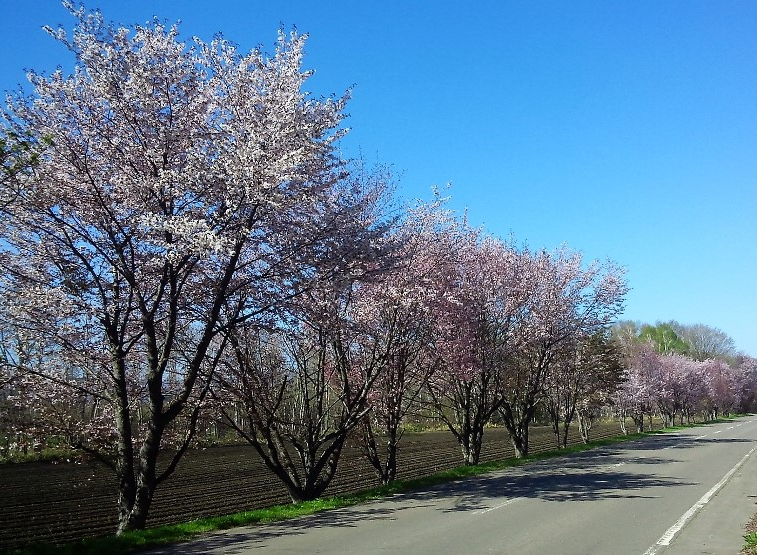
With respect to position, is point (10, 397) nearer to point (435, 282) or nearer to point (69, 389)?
point (69, 389)

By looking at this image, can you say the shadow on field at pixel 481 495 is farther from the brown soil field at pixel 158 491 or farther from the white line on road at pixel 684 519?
the brown soil field at pixel 158 491

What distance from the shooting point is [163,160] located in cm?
1159

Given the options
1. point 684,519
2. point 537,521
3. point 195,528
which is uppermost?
point 195,528

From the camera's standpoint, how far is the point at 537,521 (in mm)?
10719

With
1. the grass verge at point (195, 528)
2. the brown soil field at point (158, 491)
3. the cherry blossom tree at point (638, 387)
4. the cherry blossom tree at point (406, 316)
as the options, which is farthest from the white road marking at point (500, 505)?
the cherry blossom tree at point (638, 387)

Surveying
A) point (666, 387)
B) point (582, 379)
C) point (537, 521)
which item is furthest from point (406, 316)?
point (666, 387)

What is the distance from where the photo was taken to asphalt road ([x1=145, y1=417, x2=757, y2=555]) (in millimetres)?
8773

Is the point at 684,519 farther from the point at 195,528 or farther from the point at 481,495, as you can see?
the point at 195,528

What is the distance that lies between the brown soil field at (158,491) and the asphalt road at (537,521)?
7143mm

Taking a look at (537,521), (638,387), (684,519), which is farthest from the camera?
(638,387)

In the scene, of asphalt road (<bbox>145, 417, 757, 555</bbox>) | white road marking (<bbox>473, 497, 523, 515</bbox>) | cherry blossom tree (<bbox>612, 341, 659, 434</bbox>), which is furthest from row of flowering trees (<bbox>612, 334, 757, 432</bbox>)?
white road marking (<bbox>473, 497, 523, 515</bbox>)

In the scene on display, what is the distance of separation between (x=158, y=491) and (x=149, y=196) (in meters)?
18.3

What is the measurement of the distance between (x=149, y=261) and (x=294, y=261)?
9.47ft

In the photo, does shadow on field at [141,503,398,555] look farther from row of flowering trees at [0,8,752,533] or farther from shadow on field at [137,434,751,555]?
row of flowering trees at [0,8,752,533]
